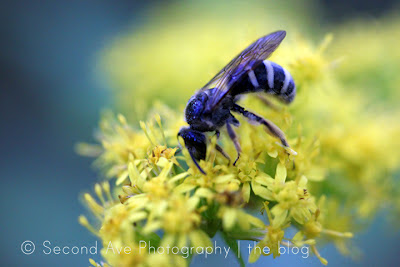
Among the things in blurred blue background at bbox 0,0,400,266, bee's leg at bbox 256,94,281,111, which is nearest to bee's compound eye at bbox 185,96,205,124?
bee's leg at bbox 256,94,281,111

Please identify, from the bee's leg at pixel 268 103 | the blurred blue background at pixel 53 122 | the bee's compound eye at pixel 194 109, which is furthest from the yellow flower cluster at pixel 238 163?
the blurred blue background at pixel 53 122

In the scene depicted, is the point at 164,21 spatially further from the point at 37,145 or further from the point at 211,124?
the point at 211,124

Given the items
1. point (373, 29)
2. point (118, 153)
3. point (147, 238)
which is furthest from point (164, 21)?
point (147, 238)

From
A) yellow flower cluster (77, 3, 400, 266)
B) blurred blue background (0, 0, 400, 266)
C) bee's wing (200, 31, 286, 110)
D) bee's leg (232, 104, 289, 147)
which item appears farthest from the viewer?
blurred blue background (0, 0, 400, 266)

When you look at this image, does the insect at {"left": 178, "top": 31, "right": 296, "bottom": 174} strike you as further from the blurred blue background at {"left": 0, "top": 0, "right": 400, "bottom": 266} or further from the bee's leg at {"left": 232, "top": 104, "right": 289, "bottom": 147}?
the blurred blue background at {"left": 0, "top": 0, "right": 400, "bottom": 266}

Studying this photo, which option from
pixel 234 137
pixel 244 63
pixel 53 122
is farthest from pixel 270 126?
pixel 53 122

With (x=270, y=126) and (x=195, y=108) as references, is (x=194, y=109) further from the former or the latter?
(x=270, y=126)

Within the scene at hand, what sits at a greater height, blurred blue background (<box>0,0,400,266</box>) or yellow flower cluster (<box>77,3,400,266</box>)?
blurred blue background (<box>0,0,400,266</box>)
